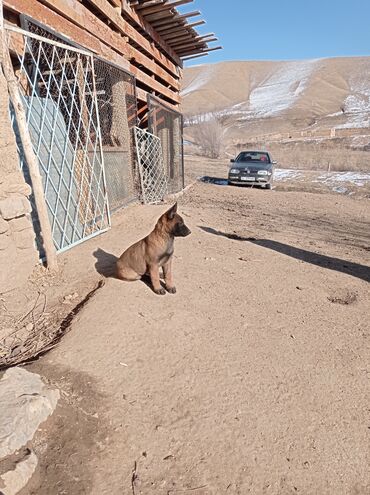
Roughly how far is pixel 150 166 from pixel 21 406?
25.0 feet

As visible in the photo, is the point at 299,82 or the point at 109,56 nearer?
the point at 109,56

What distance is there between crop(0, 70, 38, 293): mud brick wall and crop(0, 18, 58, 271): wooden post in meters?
0.10

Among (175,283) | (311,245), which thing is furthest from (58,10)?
(311,245)

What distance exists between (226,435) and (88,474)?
850 millimetres

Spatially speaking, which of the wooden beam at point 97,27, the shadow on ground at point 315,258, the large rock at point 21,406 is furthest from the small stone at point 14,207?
the shadow on ground at point 315,258

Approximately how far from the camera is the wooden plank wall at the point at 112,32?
4.76 metres

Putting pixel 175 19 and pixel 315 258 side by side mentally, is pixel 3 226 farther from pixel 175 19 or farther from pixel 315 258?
pixel 175 19

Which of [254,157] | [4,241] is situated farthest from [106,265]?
[254,157]

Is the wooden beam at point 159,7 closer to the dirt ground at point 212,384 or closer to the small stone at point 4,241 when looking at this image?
the dirt ground at point 212,384

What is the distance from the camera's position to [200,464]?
191 centimetres

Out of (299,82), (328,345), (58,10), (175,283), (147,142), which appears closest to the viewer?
(328,345)

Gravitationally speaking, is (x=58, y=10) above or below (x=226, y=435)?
above

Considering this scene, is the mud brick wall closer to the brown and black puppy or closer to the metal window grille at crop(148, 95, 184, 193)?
the brown and black puppy

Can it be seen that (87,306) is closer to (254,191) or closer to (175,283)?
(175,283)
